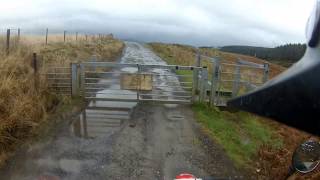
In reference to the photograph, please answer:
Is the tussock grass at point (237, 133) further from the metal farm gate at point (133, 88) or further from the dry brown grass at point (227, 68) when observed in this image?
the dry brown grass at point (227, 68)

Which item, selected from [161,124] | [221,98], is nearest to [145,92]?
[221,98]

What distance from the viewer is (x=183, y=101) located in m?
14.8

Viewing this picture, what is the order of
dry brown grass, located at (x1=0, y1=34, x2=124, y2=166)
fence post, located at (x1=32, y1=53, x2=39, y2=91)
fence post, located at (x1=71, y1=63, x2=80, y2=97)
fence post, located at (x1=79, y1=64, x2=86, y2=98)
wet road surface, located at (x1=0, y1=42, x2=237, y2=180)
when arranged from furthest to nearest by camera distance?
fence post, located at (x1=79, y1=64, x2=86, y2=98)
fence post, located at (x1=71, y1=63, x2=80, y2=97)
fence post, located at (x1=32, y1=53, x2=39, y2=91)
dry brown grass, located at (x1=0, y1=34, x2=124, y2=166)
wet road surface, located at (x1=0, y1=42, x2=237, y2=180)

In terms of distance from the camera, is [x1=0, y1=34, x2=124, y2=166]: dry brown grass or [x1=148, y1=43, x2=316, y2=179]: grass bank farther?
[x1=0, y1=34, x2=124, y2=166]: dry brown grass

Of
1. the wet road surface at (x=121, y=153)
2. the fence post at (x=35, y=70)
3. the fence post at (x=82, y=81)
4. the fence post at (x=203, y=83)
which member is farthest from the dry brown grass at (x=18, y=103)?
the fence post at (x=203, y=83)

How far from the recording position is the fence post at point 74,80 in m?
14.6

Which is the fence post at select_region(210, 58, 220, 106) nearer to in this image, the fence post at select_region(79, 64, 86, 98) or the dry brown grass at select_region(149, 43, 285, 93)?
the dry brown grass at select_region(149, 43, 285, 93)

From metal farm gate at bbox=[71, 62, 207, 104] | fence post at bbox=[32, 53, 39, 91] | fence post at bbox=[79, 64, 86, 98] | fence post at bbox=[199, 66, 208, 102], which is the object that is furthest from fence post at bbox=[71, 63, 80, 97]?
fence post at bbox=[199, 66, 208, 102]

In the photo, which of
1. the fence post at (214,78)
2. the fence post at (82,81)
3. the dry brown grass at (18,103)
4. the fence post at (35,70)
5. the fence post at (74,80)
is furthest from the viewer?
the fence post at (82,81)

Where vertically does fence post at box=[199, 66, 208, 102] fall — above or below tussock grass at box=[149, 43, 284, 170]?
above

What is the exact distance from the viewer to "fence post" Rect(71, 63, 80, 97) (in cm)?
1460

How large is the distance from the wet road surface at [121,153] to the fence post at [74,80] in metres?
2.05

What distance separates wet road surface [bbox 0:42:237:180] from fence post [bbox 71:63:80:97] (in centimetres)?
205

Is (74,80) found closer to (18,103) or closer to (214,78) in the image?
(214,78)
